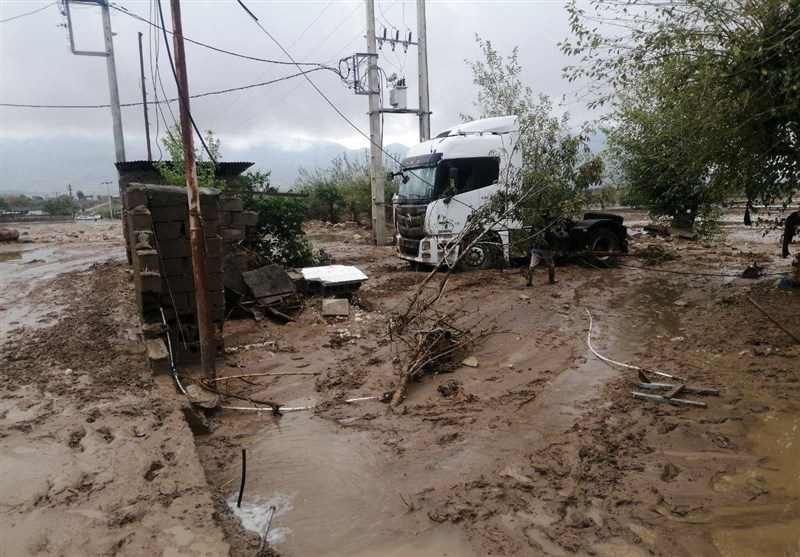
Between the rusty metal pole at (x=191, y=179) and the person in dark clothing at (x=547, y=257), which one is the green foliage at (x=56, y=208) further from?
the rusty metal pole at (x=191, y=179)

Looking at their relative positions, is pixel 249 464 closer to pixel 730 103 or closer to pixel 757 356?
pixel 757 356

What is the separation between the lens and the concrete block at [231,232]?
8.24m

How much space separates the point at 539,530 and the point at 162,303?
204 inches

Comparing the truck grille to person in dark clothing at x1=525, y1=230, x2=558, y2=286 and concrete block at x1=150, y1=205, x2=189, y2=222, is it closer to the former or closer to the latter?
person in dark clothing at x1=525, y1=230, x2=558, y2=286

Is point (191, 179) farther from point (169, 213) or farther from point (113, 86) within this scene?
point (113, 86)

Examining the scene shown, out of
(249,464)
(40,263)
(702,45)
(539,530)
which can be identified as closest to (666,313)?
(702,45)

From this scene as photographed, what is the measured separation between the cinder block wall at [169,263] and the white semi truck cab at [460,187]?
525 centimetres

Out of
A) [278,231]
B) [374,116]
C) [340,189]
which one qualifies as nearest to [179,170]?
[278,231]

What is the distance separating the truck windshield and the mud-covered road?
426 centimetres

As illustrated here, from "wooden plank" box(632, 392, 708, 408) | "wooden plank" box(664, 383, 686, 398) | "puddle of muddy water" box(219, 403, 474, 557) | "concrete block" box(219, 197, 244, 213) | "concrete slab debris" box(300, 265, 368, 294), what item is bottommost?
"puddle of muddy water" box(219, 403, 474, 557)

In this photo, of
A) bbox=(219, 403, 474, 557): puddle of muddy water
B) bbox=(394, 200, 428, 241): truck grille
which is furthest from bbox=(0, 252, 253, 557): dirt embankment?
bbox=(394, 200, 428, 241): truck grille

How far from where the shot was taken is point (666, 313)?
8.23 metres

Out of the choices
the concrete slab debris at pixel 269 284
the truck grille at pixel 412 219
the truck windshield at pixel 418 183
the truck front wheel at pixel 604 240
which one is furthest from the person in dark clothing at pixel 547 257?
the concrete slab debris at pixel 269 284

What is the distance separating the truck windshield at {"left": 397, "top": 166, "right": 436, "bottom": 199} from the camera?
11336 millimetres
